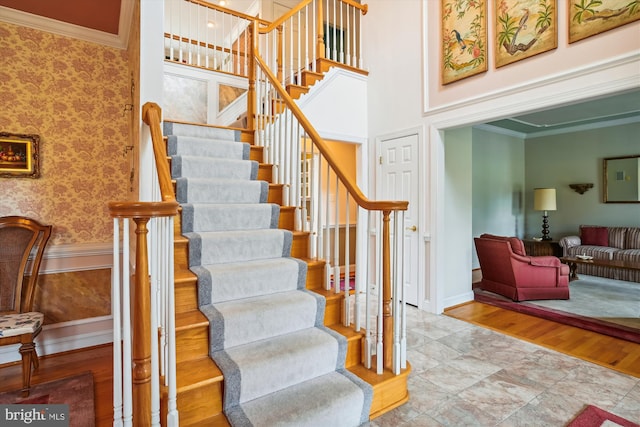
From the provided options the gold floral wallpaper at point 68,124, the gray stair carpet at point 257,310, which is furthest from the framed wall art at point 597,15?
the gold floral wallpaper at point 68,124

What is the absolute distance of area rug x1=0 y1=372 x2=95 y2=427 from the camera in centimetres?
195

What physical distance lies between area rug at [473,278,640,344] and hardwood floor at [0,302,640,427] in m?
0.11

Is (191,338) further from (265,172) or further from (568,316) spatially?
(568,316)

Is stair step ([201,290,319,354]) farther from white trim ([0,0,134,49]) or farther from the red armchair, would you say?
the red armchair

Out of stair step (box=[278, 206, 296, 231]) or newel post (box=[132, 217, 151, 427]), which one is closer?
newel post (box=[132, 217, 151, 427])

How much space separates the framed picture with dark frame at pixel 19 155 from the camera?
2748 millimetres

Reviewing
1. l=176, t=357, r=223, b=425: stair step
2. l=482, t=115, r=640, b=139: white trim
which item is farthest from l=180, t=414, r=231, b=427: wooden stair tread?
l=482, t=115, r=640, b=139: white trim

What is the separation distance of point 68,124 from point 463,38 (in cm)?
385

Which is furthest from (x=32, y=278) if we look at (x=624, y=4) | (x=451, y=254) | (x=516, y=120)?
(x=516, y=120)

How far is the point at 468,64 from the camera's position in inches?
130

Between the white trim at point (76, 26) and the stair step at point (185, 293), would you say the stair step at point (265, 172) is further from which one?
the white trim at point (76, 26)

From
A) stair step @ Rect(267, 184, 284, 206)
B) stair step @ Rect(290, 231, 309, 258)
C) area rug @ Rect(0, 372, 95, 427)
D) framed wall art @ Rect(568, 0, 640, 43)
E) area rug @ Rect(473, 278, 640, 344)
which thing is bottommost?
area rug @ Rect(0, 372, 95, 427)

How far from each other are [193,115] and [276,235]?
9.42 feet

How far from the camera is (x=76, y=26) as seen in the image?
2.95 meters
